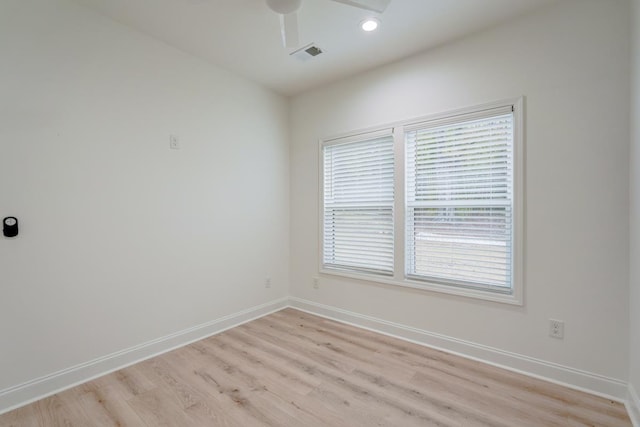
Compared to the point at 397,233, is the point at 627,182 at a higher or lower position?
higher

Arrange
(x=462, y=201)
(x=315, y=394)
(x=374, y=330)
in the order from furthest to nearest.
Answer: (x=374, y=330) → (x=462, y=201) → (x=315, y=394)

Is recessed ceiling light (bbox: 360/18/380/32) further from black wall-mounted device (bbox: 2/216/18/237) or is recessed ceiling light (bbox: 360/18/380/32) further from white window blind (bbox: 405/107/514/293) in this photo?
black wall-mounted device (bbox: 2/216/18/237)

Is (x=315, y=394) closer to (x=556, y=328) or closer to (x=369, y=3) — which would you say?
(x=556, y=328)

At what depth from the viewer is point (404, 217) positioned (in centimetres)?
291

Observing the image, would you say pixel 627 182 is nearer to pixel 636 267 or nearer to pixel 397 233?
pixel 636 267

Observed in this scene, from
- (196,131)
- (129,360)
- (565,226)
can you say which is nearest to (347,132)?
(196,131)

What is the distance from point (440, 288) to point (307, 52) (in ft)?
8.05

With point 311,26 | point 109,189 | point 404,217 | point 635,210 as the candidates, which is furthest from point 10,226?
point 635,210

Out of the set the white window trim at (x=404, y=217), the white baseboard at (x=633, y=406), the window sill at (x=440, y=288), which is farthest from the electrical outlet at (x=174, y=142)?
the white baseboard at (x=633, y=406)

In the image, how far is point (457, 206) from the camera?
8.55 feet

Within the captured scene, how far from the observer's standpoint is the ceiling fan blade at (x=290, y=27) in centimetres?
196

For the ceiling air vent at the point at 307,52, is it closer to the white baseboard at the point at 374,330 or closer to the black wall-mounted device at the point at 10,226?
the black wall-mounted device at the point at 10,226

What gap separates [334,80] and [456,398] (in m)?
3.13

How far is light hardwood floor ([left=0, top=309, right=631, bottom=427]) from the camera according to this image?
5.87 feet
